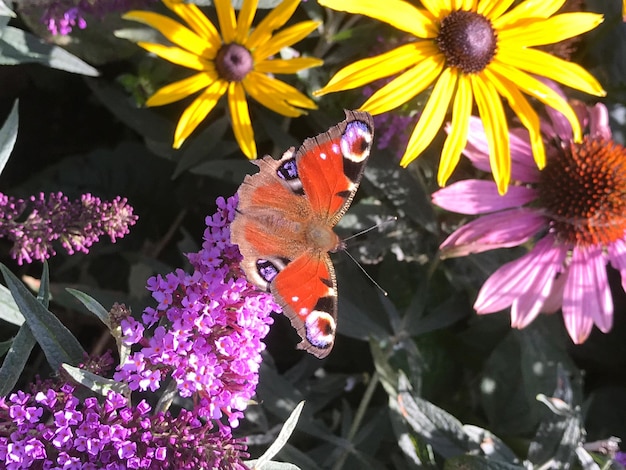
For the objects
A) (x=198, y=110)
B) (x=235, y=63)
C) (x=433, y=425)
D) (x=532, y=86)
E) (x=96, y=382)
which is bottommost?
(x=433, y=425)

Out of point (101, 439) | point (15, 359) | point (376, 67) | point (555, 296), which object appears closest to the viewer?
point (101, 439)

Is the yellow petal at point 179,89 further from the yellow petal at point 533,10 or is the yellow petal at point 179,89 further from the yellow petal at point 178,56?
the yellow petal at point 533,10

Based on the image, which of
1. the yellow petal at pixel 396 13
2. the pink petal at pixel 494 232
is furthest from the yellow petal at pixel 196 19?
the pink petal at pixel 494 232

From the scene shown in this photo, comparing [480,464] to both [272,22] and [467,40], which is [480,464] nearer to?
[467,40]

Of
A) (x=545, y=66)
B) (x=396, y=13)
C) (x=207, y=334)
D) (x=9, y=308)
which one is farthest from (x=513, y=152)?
(x=9, y=308)

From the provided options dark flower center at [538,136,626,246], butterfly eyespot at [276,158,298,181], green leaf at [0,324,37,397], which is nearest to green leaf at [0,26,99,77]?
butterfly eyespot at [276,158,298,181]

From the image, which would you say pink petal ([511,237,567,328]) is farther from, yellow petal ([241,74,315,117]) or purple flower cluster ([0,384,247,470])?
purple flower cluster ([0,384,247,470])
